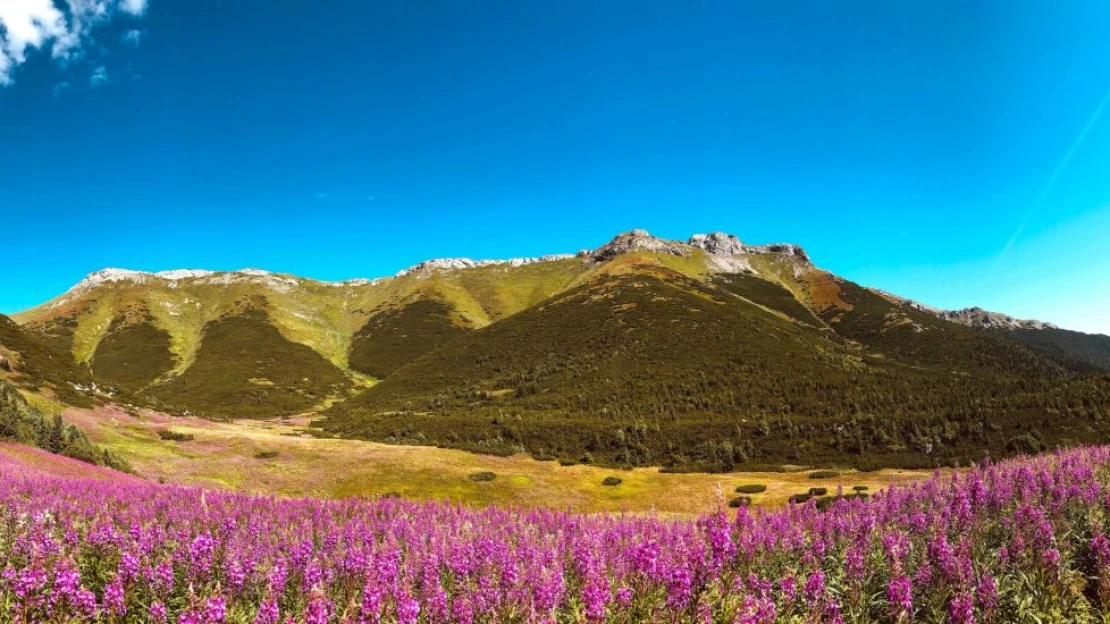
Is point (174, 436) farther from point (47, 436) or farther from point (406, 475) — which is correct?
point (406, 475)

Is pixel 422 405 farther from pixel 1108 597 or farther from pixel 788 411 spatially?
pixel 1108 597

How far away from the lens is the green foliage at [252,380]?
448 ft

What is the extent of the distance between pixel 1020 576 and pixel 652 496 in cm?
4195

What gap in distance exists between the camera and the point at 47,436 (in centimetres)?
4081

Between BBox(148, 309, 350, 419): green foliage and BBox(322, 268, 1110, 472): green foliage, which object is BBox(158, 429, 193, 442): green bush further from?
BBox(148, 309, 350, 419): green foliage

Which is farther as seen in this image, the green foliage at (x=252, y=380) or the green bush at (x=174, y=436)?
the green foliage at (x=252, y=380)

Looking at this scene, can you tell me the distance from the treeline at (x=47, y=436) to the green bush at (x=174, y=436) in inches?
630

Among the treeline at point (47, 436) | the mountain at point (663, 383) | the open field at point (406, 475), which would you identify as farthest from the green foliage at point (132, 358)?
the treeline at point (47, 436)

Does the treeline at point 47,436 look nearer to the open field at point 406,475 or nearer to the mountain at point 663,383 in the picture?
the open field at point 406,475

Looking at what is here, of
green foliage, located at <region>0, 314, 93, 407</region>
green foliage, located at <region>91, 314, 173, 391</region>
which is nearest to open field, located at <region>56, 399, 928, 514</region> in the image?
green foliage, located at <region>0, 314, 93, 407</region>

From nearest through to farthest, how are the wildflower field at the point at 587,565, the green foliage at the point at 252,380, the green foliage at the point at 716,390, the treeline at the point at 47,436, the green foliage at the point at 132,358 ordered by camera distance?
the wildflower field at the point at 587,565 → the treeline at the point at 47,436 → the green foliage at the point at 716,390 → the green foliage at the point at 252,380 → the green foliage at the point at 132,358

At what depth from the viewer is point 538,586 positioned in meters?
8.10

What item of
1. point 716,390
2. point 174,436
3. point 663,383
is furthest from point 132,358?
point 716,390

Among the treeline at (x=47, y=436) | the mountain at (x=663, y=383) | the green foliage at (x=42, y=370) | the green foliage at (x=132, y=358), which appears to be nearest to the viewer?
the treeline at (x=47, y=436)
